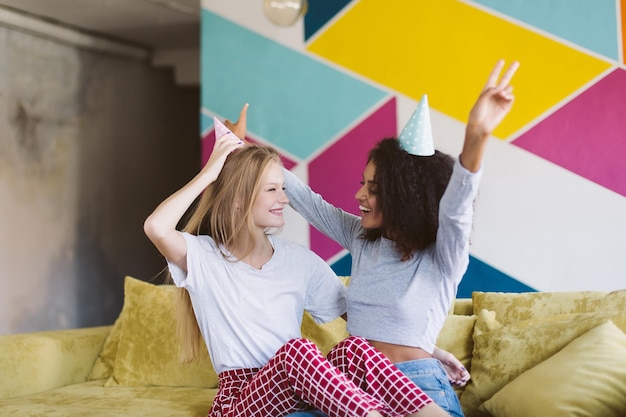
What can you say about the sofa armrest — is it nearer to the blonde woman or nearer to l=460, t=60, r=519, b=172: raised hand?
the blonde woman

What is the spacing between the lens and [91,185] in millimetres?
6258

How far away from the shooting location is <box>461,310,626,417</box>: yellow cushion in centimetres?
247

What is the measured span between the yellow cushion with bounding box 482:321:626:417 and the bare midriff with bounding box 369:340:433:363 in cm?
34

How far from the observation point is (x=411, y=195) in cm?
218

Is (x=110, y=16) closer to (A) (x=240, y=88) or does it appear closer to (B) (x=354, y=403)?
(A) (x=240, y=88)

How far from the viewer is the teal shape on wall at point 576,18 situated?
342 cm

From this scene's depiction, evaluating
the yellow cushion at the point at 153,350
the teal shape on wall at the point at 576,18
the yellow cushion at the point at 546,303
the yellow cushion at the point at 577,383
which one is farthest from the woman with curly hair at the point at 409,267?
the teal shape on wall at the point at 576,18

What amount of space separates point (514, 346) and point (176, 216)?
1083 millimetres

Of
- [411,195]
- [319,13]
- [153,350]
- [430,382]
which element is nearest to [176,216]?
[411,195]

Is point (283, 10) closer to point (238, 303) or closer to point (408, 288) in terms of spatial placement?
point (238, 303)

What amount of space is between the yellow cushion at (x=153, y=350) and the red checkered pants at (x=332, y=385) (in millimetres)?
877

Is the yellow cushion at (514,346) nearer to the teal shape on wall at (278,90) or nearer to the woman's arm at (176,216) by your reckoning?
the woman's arm at (176,216)

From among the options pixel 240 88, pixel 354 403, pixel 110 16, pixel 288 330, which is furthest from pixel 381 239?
pixel 110 16

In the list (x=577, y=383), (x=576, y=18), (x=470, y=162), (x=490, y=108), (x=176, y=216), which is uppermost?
(x=576, y=18)
